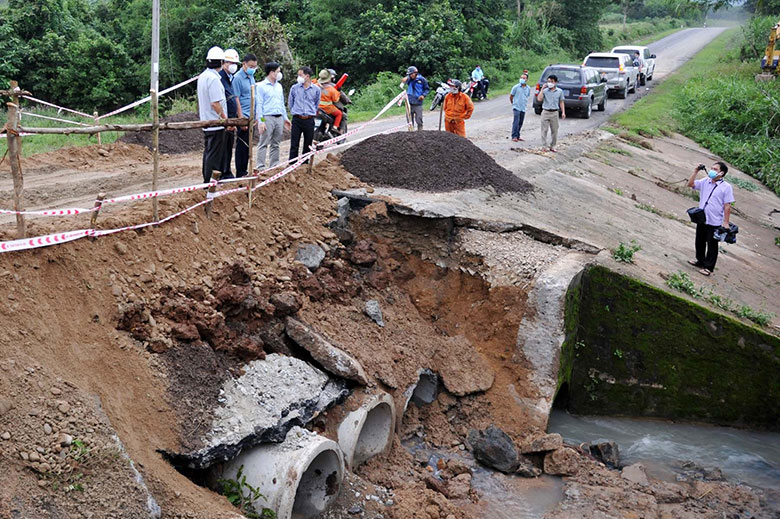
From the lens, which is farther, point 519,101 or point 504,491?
point 519,101

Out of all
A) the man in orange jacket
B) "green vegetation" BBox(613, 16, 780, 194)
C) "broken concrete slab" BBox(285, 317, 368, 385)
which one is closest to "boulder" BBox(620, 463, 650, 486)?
"broken concrete slab" BBox(285, 317, 368, 385)

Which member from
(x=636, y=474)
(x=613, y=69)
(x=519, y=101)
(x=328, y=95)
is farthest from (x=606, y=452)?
(x=613, y=69)

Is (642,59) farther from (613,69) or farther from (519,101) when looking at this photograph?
(519,101)

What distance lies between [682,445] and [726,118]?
19.0 metres

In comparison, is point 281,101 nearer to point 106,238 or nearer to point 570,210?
point 106,238

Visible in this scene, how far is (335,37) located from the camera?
Answer: 28875mm

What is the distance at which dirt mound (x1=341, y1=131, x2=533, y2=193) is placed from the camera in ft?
39.7

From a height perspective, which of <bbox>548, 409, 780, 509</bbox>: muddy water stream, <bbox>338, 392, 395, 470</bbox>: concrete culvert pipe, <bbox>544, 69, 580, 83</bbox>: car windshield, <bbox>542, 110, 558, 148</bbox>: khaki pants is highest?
<bbox>544, 69, 580, 83</bbox>: car windshield

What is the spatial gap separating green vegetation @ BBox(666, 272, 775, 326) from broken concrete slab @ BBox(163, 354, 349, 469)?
18.8 ft

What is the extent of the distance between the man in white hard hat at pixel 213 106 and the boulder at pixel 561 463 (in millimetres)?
5516

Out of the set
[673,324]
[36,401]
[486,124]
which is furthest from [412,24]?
[36,401]

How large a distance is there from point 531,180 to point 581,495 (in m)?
7.02

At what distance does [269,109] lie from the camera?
10.8 m

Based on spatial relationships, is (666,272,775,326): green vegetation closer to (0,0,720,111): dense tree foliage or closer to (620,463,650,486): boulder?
(620,463,650,486): boulder
